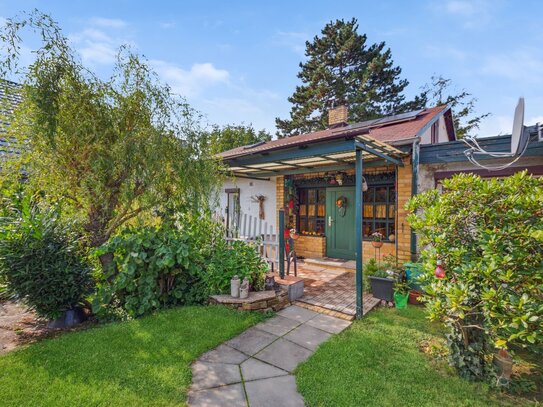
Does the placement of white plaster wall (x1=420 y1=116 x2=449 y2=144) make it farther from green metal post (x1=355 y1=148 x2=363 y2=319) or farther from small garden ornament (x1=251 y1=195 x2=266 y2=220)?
small garden ornament (x1=251 y1=195 x2=266 y2=220)

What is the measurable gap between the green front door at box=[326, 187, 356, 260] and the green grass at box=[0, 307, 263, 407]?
4164 mm

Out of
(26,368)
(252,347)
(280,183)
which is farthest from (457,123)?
Answer: (26,368)

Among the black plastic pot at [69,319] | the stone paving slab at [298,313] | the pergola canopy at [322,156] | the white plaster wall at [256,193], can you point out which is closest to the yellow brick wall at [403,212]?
the pergola canopy at [322,156]

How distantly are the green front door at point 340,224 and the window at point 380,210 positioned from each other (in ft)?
1.30

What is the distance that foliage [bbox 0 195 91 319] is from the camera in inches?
147

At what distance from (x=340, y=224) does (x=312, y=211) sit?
107cm

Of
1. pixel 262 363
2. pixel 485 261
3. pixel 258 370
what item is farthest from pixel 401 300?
pixel 258 370

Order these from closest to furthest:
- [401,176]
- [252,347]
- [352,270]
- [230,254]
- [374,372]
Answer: [374,372], [252,347], [230,254], [401,176], [352,270]

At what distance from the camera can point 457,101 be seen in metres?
19.0

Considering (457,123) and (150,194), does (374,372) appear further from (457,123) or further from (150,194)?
(457,123)

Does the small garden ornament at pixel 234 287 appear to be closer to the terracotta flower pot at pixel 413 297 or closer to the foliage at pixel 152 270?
the foliage at pixel 152 270

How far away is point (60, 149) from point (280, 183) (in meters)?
5.82

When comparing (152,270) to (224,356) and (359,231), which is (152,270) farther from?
(359,231)

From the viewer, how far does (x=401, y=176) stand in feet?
19.8
